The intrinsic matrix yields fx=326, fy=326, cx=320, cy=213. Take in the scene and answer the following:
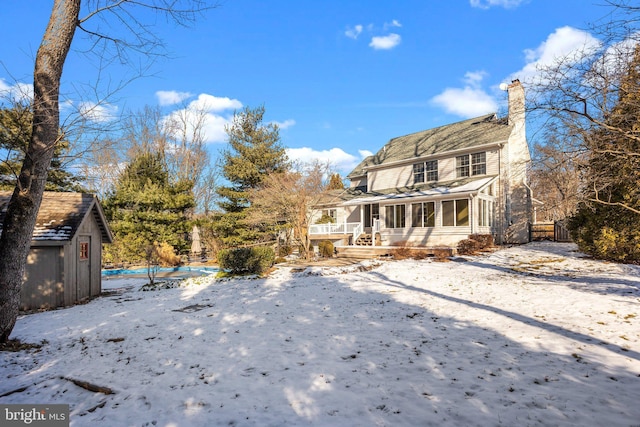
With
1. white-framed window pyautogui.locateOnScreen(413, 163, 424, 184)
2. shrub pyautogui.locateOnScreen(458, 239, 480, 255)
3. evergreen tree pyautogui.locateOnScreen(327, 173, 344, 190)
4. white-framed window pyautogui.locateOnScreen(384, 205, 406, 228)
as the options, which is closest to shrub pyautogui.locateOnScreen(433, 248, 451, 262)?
shrub pyautogui.locateOnScreen(458, 239, 480, 255)

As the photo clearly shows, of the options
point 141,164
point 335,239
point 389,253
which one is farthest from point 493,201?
point 141,164

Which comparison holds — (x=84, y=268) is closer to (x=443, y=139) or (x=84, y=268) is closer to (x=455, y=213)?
(x=455, y=213)

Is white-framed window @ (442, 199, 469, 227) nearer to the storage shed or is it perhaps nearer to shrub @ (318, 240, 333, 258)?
shrub @ (318, 240, 333, 258)

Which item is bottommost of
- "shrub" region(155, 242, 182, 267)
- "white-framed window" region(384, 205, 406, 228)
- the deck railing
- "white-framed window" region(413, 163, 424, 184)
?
"shrub" region(155, 242, 182, 267)

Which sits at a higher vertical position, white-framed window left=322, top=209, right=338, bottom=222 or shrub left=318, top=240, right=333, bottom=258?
white-framed window left=322, top=209, right=338, bottom=222

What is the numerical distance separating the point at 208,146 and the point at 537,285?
31.6 metres

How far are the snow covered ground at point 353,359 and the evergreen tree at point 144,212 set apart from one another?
12.4 metres

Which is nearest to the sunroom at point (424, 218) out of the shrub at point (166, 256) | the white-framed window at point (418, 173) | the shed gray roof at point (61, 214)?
the white-framed window at point (418, 173)

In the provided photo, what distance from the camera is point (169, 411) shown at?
334 centimetres

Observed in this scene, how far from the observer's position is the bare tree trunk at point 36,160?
5398 millimetres

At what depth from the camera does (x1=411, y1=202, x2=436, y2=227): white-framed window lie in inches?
803

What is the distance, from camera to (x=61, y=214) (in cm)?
1062

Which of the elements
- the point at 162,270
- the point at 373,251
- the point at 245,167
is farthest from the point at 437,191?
the point at 162,270

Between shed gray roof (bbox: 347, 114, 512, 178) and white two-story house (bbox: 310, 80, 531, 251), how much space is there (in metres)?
0.08
